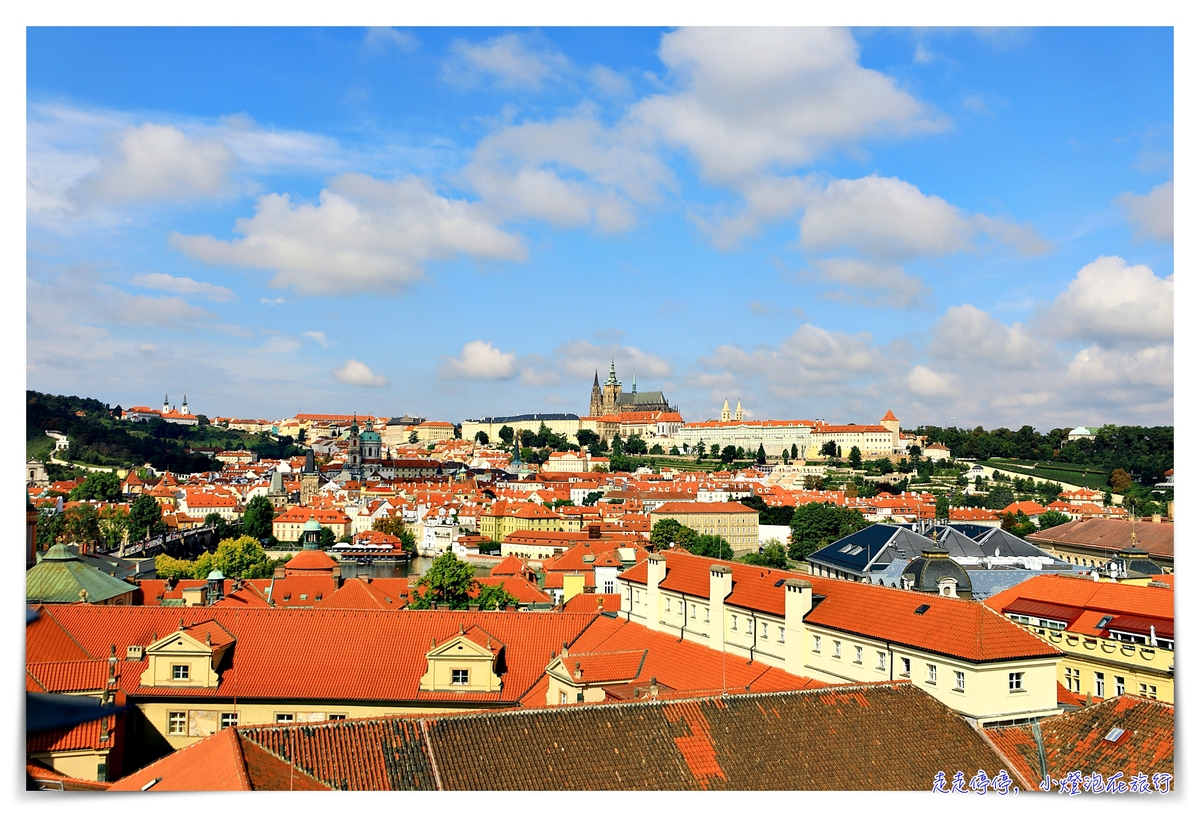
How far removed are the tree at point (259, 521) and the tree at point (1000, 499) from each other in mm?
51653

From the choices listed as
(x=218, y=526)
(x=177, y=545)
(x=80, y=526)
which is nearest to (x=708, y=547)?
(x=177, y=545)

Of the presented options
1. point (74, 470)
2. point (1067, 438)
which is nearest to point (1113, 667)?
point (74, 470)

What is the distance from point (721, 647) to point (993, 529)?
24207 millimetres

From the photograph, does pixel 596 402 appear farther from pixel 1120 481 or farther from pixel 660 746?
pixel 660 746

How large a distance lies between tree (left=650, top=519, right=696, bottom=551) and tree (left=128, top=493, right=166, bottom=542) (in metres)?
27.9

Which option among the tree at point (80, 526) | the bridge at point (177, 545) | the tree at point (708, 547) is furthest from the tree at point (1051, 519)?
the tree at point (80, 526)

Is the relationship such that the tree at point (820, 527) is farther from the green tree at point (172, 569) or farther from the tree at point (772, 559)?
the green tree at point (172, 569)

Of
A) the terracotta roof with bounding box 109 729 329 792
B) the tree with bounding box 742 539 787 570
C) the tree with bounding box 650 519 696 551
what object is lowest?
the tree with bounding box 742 539 787 570

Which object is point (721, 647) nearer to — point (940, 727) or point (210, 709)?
point (940, 727)

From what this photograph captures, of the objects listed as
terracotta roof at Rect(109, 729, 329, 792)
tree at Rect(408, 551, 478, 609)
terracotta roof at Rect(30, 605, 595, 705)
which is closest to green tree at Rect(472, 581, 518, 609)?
tree at Rect(408, 551, 478, 609)

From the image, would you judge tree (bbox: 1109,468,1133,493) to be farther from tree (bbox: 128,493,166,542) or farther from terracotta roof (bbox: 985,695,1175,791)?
terracotta roof (bbox: 985,695,1175,791)

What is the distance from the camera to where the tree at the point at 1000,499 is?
7700cm

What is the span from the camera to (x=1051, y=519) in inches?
2403

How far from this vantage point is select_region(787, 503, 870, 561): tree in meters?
54.4
